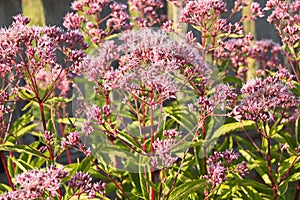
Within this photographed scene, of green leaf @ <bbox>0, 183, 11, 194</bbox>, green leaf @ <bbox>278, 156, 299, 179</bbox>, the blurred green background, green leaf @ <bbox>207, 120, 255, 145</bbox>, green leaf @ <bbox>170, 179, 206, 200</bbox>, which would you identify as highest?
the blurred green background

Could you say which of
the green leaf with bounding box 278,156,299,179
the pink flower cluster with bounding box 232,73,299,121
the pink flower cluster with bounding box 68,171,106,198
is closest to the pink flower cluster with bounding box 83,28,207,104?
the pink flower cluster with bounding box 232,73,299,121

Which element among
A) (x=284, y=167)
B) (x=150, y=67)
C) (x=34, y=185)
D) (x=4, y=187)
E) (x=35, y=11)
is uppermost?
(x=35, y=11)

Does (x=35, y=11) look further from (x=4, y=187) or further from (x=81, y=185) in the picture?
(x=81, y=185)

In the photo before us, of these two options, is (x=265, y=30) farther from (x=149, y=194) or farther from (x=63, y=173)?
(x=63, y=173)

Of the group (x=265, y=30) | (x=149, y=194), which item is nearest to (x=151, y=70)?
(x=149, y=194)

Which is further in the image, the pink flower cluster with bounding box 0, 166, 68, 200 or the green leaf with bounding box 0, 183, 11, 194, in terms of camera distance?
the green leaf with bounding box 0, 183, 11, 194

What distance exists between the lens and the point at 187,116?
2.55 meters

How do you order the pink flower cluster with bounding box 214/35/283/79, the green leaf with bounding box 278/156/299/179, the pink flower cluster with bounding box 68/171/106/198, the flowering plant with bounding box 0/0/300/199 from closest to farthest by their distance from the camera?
1. the pink flower cluster with bounding box 68/171/106/198
2. the flowering plant with bounding box 0/0/300/199
3. the green leaf with bounding box 278/156/299/179
4. the pink flower cluster with bounding box 214/35/283/79

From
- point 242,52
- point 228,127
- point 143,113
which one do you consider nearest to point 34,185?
point 143,113

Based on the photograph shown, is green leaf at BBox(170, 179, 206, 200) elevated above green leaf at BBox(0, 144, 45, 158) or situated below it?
below

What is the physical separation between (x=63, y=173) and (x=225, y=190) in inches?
40.4

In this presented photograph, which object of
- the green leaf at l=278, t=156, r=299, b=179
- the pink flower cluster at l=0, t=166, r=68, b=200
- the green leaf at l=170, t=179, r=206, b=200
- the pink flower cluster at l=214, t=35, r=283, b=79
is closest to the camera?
the pink flower cluster at l=0, t=166, r=68, b=200

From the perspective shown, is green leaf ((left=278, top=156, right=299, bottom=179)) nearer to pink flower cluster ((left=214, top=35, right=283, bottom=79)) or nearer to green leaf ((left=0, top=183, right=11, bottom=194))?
pink flower cluster ((left=214, top=35, right=283, bottom=79))

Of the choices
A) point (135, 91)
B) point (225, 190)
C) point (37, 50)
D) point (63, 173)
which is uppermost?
point (37, 50)
